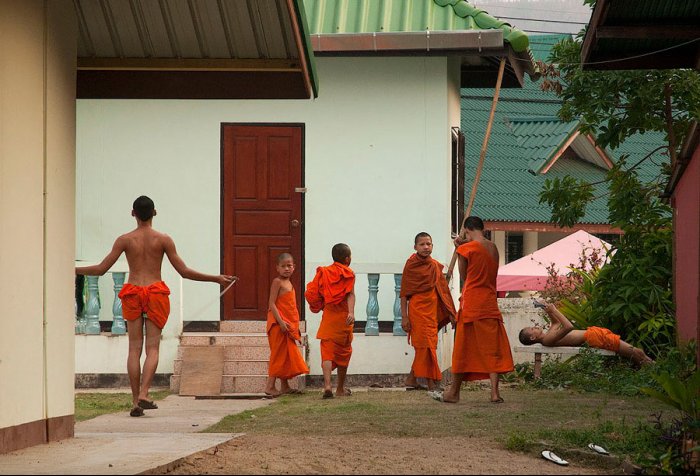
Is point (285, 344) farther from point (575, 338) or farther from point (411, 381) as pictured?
point (575, 338)

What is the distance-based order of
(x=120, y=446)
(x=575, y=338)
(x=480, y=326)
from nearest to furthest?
1. (x=120, y=446)
2. (x=480, y=326)
3. (x=575, y=338)

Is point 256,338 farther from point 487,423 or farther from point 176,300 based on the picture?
point 487,423

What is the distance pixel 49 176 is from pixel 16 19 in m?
1.05

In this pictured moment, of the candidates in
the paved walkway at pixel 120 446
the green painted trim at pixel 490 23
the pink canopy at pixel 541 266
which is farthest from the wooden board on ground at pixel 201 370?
the pink canopy at pixel 541 266

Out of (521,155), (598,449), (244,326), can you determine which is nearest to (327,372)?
(244,326)

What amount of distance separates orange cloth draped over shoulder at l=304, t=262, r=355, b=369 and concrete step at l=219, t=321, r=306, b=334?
6.00 ft

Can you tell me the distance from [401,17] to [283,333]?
163 inches

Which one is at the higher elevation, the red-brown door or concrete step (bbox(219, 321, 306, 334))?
the red-brown door

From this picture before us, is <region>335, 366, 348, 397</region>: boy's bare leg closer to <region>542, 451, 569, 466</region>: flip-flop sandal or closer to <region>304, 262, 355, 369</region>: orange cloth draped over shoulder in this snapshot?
<region>304, 262, 355, 369</region>: orange cloth draped over shoulder

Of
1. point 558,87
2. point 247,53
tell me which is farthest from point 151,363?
point 558,87

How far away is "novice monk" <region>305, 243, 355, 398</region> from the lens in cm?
1330

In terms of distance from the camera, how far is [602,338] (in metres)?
14.5

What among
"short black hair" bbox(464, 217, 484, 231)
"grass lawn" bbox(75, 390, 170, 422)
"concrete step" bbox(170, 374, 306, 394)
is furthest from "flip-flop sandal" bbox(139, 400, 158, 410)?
"short black hair" bbox(464, 217, 484, 231)

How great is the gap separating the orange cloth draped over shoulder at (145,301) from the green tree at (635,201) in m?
5.83
